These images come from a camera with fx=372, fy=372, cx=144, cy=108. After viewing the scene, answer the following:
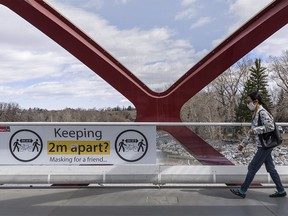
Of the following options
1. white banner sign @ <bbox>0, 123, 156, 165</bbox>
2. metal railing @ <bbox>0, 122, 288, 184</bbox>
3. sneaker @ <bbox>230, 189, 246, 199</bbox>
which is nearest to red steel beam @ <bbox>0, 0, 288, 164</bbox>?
white banner sign @ <bbox>0, 123, 156, 165</bbox>

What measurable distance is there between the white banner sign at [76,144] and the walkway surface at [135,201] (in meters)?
0.54

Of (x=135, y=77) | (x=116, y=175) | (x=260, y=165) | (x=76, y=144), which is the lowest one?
(x=116, y=175)

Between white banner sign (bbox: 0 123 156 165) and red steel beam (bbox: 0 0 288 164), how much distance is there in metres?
0.92

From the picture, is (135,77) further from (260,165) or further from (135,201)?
(260,165)

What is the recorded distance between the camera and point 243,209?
5.55 metres

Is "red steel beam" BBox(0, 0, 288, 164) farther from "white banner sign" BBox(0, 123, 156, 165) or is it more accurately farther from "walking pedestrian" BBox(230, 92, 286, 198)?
"walking pedestrian" BBox(230, 92, 286, 198)

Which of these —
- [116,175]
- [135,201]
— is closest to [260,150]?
[135,201]

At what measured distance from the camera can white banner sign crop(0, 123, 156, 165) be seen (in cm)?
683

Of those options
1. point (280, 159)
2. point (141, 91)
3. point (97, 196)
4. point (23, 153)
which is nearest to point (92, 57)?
point (141, 91)

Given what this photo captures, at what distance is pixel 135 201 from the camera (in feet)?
19.8

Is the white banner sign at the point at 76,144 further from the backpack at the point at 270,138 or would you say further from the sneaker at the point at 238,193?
the backpack at the point at 270,138

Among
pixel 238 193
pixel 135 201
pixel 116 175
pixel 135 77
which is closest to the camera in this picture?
pixel 135 201

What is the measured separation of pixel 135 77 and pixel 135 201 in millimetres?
3061

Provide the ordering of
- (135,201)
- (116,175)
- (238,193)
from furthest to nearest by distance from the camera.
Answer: (116,175) < (238,193) < (135,201)
